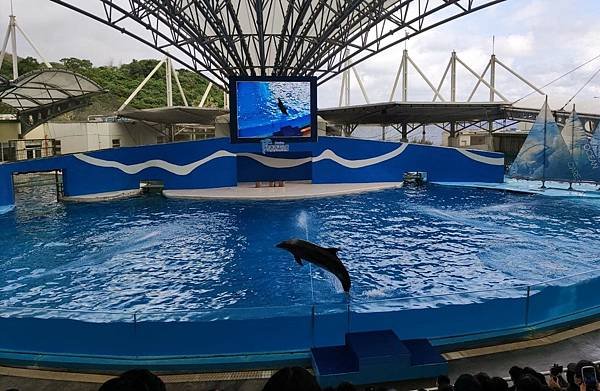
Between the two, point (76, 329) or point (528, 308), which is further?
point (528, 308)

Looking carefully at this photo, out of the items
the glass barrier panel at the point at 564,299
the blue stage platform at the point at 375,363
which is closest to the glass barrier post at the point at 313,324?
the blue stage platform at the point at 375,363

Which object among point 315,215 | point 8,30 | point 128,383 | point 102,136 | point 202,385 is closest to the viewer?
point 128,383

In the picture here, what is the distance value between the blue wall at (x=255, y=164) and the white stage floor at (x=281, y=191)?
68 cm

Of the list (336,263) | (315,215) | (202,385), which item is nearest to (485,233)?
(315,215)

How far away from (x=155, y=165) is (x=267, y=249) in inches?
532

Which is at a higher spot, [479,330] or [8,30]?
[8,30]

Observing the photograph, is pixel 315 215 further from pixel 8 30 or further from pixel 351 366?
pixel 8 30

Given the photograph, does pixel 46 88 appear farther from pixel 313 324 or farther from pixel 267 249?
pixel 313 324

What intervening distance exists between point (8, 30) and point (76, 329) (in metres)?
36.4

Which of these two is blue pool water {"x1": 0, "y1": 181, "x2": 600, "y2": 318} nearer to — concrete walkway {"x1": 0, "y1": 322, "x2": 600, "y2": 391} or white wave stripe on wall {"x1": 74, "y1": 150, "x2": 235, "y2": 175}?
concrete walkway {"x1": 0, "y1": 322, "x2": 600, "y2": 391}

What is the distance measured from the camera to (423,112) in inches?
1359

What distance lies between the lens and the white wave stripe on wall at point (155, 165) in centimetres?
2331

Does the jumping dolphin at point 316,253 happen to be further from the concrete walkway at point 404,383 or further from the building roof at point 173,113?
the building roof at point 173,113

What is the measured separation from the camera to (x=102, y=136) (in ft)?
121
